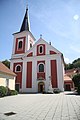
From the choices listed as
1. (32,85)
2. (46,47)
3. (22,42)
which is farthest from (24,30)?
(32,85)

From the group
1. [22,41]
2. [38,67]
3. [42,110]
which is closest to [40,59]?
[38,67]

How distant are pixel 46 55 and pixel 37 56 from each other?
227 cm

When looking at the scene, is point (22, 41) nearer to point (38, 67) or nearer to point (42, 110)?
point (38, 67)

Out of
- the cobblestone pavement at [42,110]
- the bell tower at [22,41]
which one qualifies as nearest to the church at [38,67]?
the bell tower at [22,41]

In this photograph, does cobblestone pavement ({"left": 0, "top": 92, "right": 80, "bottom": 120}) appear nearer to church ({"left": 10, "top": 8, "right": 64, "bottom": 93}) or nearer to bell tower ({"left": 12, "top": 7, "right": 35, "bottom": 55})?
church ({"left": 10, "top": 8, "right": 64, "bottom": 93})

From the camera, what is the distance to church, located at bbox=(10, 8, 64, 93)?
97.2 feet

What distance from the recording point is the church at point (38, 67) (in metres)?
29.6

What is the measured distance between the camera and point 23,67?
106 ft

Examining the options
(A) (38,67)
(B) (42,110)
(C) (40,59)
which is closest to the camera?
(B) (42,110)

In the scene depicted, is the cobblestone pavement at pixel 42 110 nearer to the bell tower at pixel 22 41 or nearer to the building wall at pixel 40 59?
the building wall at pixel 40 59

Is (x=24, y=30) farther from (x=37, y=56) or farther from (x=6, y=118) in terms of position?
(x=6, y=118)

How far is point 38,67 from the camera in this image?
31.6 meters

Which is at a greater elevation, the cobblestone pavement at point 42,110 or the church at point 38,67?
the church at point 38,67

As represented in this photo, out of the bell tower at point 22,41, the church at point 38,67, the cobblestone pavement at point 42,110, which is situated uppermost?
the bell tower at point 22,41
